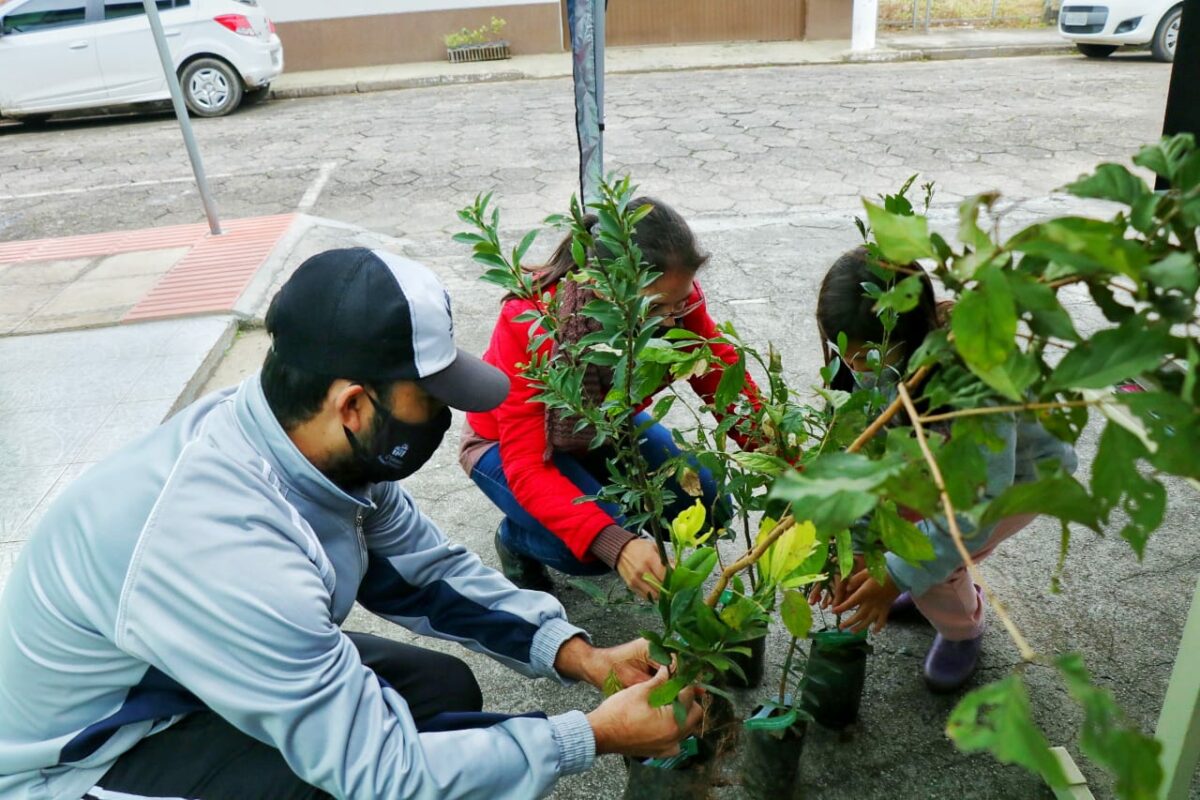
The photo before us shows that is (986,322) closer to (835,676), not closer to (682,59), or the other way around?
(835,676)

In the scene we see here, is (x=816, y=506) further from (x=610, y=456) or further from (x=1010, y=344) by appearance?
(x=610, y=456)

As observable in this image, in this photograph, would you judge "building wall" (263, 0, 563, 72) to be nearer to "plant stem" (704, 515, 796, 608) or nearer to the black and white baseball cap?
the black and white baseball cap

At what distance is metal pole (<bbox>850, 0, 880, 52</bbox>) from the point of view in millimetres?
11203

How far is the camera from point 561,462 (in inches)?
91.3

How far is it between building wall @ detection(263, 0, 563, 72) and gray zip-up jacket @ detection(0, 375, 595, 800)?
11.6m

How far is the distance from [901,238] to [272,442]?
1.05 m

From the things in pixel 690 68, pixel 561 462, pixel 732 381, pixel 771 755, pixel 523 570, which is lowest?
pixel 523 570

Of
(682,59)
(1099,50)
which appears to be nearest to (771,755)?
(682,59)

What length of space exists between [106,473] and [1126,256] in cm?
131

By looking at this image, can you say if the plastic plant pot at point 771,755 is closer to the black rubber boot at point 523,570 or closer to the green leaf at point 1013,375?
the black rubber boot at point 523,570

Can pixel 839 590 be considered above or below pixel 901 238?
below

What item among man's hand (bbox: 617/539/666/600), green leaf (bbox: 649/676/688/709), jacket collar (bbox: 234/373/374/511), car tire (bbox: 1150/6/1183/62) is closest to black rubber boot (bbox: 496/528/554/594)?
man's hand (bbox: 617/539/666/600)

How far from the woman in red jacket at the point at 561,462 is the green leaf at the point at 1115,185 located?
1.01 metres

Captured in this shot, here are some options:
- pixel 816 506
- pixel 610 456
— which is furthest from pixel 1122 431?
pixel 610 456
